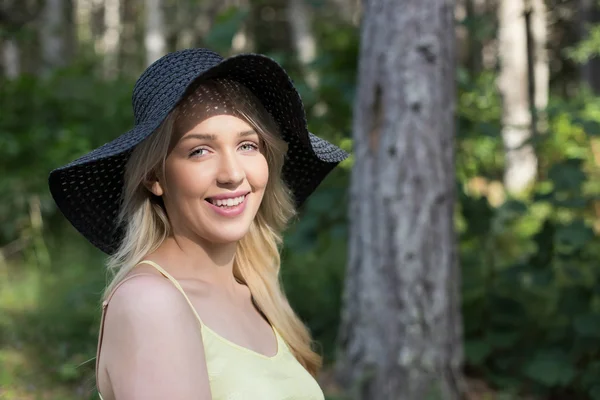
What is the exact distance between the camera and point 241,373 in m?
1.81

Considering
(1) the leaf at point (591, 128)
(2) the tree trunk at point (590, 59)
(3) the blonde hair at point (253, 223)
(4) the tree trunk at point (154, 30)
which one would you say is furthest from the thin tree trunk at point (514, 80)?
(3) the blonde hair at point (253, 223)

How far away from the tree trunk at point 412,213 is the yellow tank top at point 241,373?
3.09 metres

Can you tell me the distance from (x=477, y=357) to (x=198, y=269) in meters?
4.38

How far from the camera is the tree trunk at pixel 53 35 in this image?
16.1m

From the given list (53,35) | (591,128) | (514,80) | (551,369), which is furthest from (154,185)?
(53,35)

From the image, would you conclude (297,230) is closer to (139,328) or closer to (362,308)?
(362,308)

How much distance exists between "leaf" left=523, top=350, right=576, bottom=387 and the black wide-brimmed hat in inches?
152

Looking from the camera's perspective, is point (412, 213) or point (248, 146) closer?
point (248, 146)

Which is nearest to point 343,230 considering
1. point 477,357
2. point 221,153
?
point 477,357

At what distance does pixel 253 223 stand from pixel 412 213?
2809 millimetres

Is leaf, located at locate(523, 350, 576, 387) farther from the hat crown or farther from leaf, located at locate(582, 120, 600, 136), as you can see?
the hat crown

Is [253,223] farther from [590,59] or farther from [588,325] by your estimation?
[590,59]

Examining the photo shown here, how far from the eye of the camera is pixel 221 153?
187 cm

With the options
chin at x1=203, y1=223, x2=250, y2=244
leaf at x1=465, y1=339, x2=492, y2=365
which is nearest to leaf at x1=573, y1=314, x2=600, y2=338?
Answer: leaf at x1=465, y1=339, x2=492, y2=365
